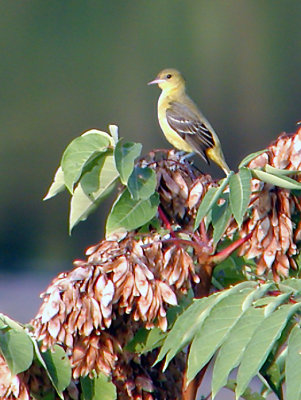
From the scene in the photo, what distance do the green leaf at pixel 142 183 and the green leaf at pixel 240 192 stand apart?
183 mm

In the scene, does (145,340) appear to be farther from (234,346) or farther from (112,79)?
(112,79)

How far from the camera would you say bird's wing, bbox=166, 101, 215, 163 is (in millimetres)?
4957

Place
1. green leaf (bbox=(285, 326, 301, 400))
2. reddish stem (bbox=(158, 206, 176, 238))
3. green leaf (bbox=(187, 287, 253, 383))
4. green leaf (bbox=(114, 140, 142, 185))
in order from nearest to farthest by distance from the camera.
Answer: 1. green leaf (bbox=(285, 326, 301, 400))
2. green leaf (bbox=(187, 287, 253, 383))
3. green leaf (bbox=(114, 140, 142, 185))
4. reddish stem (bbox=(158, 206, 176, 238))

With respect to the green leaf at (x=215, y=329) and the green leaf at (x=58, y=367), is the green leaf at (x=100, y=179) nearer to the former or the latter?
the green leaf at (x=58, y=367)

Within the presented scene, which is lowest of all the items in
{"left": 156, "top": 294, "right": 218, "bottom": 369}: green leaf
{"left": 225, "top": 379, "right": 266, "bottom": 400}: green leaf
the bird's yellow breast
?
{"left": 225, "top": 379, "right": 266, "bottom": 400}: green leaf

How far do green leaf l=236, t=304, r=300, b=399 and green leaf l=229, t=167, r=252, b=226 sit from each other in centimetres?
25

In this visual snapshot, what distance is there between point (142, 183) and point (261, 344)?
0.55 metres

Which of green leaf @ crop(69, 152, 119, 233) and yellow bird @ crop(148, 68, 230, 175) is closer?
green leaf @ crop(69, 152, 119, 233)

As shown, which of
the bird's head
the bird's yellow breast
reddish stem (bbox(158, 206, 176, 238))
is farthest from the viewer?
the bird's head

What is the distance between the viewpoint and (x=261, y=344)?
149 centimetres

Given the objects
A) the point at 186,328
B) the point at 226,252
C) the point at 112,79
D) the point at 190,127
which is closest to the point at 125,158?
the point at 226,252

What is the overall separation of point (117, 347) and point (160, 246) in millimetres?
228

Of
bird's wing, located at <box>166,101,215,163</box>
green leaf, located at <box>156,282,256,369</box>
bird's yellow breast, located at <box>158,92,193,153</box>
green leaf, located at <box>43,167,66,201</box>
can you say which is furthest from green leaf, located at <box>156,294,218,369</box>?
bird's yellow breast, located at <box>158,92,193,153</box>

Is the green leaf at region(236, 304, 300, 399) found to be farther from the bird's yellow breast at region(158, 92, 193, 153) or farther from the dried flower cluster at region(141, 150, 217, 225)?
the bird's yellow breast at region(158, 92, 193, 153)
